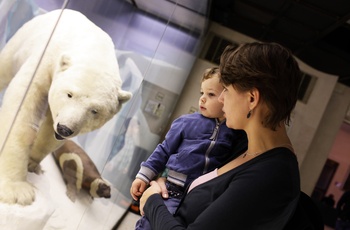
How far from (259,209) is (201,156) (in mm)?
453

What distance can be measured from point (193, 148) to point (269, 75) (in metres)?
0.46

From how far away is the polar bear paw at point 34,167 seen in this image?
1.11 metres

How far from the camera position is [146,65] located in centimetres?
205

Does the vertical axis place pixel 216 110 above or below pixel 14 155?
above

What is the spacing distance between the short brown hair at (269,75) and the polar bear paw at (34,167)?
0.65 metres

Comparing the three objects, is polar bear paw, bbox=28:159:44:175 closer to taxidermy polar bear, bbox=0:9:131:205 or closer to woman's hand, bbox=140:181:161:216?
taxidermy polar bear, bbox=0:9:131:205

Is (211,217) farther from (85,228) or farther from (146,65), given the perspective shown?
(146,65)

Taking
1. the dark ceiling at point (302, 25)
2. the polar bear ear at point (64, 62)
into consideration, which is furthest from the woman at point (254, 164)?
the dark ceiling at point (302, 25)

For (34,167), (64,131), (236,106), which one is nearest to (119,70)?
(64,131)

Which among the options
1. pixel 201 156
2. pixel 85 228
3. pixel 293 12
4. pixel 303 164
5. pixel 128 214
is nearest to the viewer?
pixel 201 156

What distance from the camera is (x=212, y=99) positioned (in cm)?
130

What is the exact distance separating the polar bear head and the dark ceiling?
3401mm

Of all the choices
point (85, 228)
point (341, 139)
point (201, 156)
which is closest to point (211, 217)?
point (201, 156)

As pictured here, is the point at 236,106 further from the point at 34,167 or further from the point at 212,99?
the point at 34,167
